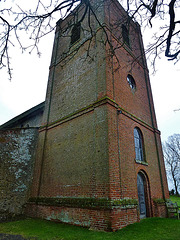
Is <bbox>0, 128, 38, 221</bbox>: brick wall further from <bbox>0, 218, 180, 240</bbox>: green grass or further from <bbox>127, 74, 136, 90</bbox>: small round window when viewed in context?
<bbox>127, 74, 136, 90</bbox>: small round window

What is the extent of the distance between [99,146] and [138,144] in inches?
137

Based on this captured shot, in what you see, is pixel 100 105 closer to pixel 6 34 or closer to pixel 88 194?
pixel 88 194

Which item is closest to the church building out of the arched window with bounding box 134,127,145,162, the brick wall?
the arched window with bounding box 134,127,145,162

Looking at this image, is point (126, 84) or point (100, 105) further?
point (126, 84)

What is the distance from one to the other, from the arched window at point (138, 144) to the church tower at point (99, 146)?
6 cm

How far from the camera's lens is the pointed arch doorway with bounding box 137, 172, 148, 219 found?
8.28 m

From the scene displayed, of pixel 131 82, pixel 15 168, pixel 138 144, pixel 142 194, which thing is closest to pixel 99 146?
pixel 138 144

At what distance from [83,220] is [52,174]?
336cm

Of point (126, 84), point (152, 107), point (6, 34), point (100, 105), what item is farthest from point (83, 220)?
point (152, 107)

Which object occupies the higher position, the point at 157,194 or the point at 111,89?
the point at 111,89

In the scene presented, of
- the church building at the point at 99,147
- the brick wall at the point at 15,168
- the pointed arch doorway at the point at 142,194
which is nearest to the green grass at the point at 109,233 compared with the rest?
the church building at the point at 99,147

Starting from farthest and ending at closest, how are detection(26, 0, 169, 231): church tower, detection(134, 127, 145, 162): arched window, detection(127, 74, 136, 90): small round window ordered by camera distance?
detection(127, 74, 136, 90): small round window, detection(134, 127, 145, 162): arched window, detection(26, 0, 169, 231): church tower

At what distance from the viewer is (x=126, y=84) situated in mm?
10195

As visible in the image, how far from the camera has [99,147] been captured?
7.14 m
